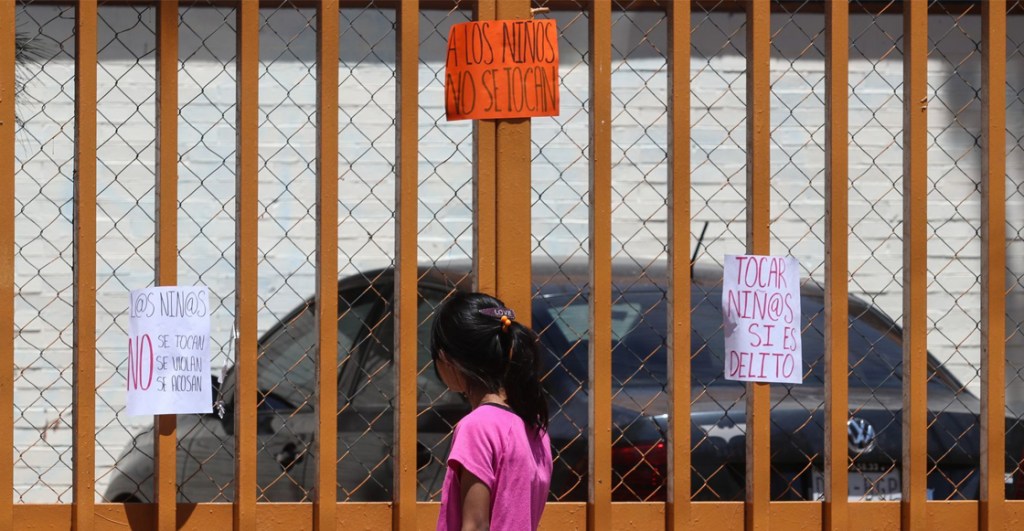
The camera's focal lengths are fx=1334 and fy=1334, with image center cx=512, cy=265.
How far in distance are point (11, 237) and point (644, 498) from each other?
203cm

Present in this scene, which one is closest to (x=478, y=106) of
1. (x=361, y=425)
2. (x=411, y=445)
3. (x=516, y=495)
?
(x=411, y=445)

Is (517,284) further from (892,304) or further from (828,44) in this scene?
(892,304)

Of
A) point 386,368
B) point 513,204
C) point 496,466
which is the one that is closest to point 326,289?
point 513,204

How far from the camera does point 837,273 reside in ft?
12.4

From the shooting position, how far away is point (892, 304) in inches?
309

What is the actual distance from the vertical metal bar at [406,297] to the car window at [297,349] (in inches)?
64.9

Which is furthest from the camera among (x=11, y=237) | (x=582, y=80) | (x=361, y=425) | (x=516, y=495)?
(x=582, y=80)

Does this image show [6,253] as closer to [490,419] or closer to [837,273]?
[490,419]

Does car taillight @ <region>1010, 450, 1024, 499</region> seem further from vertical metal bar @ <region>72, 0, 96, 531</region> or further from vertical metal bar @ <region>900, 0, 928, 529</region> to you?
vertical metal bar @ <region>72, 0, 96, 531</region>

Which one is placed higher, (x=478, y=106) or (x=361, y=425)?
(x=478, y=106)

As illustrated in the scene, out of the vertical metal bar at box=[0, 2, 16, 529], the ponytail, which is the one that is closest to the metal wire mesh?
the vertical metal bar at box=[0, 2, 16, 529]

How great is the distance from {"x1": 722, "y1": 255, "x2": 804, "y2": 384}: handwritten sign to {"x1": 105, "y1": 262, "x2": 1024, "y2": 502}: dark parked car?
499 mm

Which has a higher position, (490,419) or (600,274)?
(600,274)

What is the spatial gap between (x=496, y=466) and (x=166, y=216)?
54.4 inches
